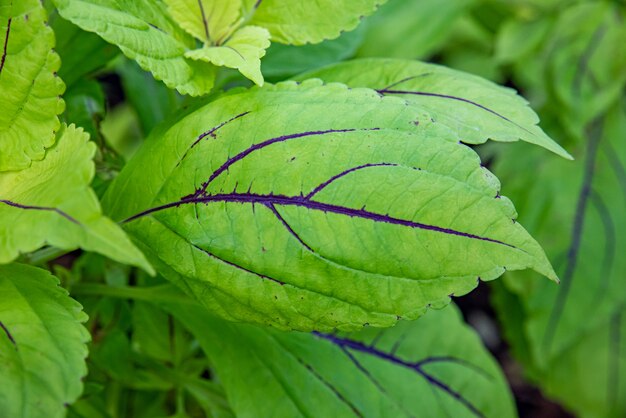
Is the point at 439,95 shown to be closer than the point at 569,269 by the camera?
Yes

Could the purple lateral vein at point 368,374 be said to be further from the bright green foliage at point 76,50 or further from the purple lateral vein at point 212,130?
the bright green foliage at point 76,50

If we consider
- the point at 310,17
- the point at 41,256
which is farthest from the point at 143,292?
the point at 310,17

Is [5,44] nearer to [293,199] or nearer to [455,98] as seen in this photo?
[293,199]

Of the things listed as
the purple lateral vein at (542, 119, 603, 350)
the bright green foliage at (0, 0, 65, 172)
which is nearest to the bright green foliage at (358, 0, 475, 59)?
the purple lateral vein at (542, 119, 603, 350)

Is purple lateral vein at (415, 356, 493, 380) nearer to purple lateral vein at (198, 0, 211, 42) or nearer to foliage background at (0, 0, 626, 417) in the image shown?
foliage background at (0, 0, 626, 417)

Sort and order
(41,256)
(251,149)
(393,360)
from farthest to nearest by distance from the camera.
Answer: (393,360), (41,256), (251,149)

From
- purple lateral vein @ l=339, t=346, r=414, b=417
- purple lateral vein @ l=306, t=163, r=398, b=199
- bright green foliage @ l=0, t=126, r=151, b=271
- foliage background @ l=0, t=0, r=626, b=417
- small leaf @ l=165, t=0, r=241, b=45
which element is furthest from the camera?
foliage background @ l=0, t=0, r=626, b=417
